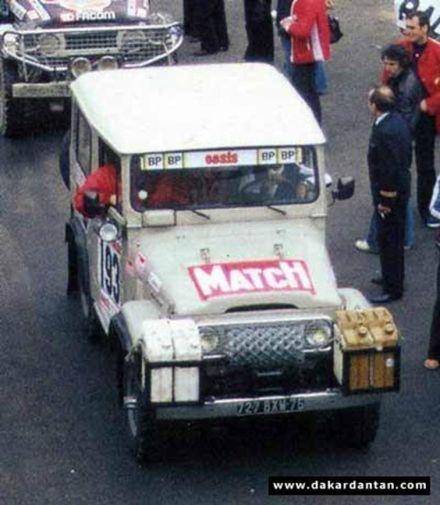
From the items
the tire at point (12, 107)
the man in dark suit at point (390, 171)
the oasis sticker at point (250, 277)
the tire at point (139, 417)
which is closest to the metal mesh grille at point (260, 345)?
the oasis sticker at point (250, 277)

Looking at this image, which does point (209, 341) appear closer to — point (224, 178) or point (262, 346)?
point (262, 346)

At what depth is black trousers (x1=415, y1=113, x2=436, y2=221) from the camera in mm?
16000

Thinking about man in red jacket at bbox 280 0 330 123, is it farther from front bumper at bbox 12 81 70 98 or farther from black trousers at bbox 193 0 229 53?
black trousers at bbox 193 0 229 53

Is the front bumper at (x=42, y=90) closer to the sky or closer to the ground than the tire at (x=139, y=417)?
closer to the ground

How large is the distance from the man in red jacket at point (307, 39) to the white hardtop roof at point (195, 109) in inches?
186

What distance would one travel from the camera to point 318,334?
11.0 metres

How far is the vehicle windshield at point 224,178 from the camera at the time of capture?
1172 centimetres

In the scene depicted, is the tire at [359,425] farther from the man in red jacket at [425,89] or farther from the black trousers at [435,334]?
the man in red jacket at [425,89]

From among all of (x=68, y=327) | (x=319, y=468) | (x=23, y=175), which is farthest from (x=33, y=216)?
(x=319, y=468)

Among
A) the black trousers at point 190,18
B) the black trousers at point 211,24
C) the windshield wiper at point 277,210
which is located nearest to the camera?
the windshield wiper at point 277,210

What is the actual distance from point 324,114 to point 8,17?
3572mm

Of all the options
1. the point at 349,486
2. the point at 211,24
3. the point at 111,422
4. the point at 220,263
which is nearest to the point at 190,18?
the point at 211,24

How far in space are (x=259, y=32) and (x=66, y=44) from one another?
3.40m

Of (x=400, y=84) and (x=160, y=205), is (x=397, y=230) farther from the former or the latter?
(x=160, y=205)
